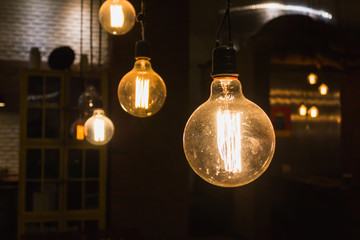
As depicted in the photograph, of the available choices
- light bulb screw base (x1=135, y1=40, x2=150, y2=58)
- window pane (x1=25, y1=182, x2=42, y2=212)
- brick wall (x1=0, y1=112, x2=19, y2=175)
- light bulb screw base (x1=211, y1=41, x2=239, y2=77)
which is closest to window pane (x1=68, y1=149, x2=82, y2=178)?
window pane (x1=25, y1=182, x2=42, y2=212)

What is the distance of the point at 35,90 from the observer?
14.5 feet

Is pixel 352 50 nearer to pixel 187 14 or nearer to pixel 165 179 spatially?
pixel 187 14

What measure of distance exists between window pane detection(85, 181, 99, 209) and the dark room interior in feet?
0.04

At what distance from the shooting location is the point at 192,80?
8.32 metres

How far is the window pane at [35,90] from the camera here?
4414 millimetres

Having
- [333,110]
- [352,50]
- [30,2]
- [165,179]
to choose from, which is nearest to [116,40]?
[165,179]

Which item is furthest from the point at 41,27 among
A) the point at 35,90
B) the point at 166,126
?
the point at 166,126

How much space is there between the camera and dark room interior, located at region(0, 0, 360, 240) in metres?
4.41

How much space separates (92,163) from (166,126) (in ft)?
3.60

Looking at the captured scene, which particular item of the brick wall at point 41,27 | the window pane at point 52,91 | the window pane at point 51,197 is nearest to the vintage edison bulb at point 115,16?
the window pane at point 52,91

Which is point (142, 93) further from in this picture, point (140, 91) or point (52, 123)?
point (52, 123)

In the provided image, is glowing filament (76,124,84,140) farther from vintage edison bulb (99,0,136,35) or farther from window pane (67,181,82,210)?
window pane (67,181,82,210)

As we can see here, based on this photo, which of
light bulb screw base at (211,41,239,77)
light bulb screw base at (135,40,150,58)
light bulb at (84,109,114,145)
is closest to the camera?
light bulb screw base at (211,41,239,77)

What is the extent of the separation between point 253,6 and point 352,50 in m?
2.06
